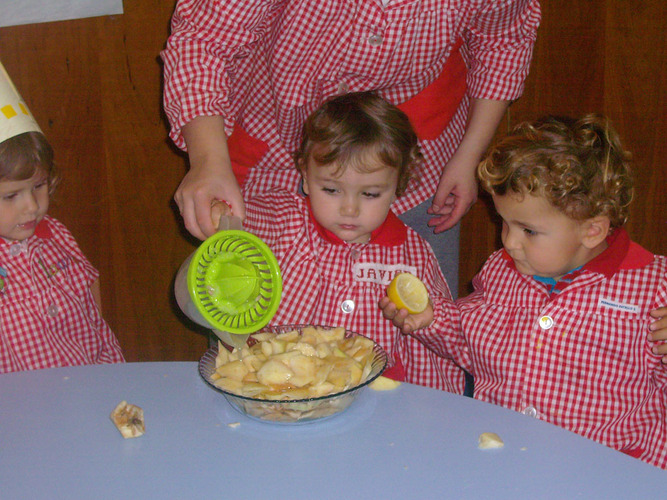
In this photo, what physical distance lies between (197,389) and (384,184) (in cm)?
77

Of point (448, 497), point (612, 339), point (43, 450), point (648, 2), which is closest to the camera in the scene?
point (448, 497)

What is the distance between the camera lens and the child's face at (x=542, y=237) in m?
1.41

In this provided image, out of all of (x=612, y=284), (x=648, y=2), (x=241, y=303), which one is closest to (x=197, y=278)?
(x=241, y=303)

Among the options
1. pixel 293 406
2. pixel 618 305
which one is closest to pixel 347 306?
pixel 618 305

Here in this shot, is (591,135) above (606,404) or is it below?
above

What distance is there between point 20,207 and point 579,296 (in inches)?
47.5

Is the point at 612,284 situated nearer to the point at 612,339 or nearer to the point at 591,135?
the point at 612,339

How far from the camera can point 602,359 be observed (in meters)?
1.40

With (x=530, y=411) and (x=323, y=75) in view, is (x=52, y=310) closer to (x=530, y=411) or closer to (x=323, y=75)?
(x=323, y=75)

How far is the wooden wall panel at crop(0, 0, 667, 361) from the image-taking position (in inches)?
77.0

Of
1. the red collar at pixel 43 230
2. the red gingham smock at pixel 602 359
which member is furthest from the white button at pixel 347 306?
the red collar at pixel 43 230

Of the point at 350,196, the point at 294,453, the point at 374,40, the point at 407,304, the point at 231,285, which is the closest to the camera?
the point at 294,453

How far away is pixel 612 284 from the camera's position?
4.60 ft

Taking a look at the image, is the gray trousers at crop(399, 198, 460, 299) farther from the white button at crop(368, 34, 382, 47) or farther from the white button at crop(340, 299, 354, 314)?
the white button at crop(368, 34, 382, 47)
